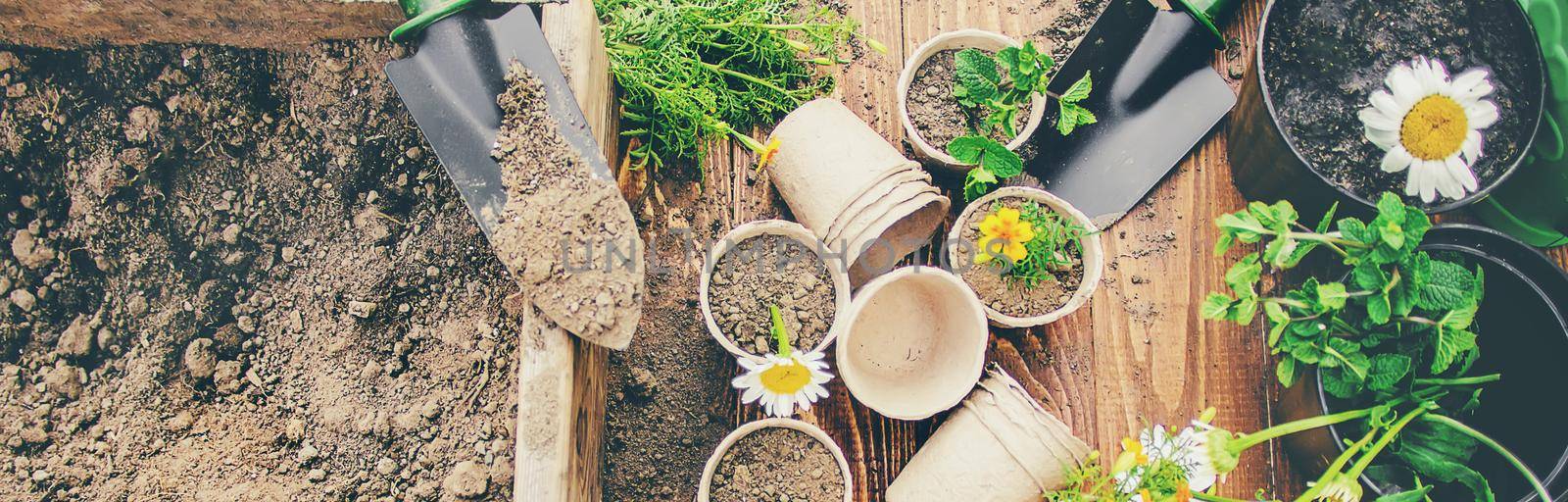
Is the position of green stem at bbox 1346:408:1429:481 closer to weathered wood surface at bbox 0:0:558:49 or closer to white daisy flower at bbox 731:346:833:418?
white daisy flower at bbox 731:346:833:418

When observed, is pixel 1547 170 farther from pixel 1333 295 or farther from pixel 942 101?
pixel 942 101

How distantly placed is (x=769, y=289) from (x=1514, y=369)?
1.01 metres

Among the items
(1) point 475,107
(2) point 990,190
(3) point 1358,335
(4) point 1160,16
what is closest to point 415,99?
(1) point 475,107

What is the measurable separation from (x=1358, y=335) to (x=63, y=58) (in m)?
1.74

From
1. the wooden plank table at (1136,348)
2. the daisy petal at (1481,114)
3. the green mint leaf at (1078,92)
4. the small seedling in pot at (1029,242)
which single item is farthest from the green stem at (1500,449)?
the green mint leaf at (1078,92)

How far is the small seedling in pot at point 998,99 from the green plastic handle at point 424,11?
66 centimetres

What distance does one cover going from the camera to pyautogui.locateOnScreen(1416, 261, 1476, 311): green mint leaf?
1.05 m

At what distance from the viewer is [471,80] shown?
1108 mm

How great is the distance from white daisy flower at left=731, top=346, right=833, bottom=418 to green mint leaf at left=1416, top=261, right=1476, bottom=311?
2.39 ft

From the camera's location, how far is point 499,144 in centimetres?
109

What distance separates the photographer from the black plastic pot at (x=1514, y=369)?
1119 millimetres

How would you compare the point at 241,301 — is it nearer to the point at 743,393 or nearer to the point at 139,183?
the point at 139,183

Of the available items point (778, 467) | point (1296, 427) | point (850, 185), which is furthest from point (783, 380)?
point (1296, 427)

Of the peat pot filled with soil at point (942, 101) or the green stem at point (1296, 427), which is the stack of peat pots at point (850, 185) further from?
the green stem at point (1296, 427)
